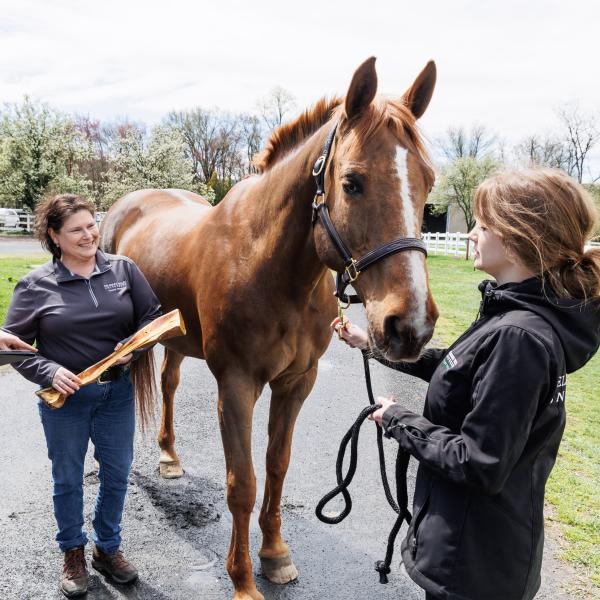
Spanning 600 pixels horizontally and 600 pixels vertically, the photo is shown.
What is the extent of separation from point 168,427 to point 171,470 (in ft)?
1.11

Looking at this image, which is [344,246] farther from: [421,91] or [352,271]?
[421,91]

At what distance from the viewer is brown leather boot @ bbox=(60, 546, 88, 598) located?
8.63ft

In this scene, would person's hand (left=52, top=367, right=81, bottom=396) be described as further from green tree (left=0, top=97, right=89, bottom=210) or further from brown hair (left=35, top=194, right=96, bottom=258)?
green tree (left=0, top=97, right=89, bottom=210)

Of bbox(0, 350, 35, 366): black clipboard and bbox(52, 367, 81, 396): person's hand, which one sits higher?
bbox(0, 350, 35, 366): black clipboard

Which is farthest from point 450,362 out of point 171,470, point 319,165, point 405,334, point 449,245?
point 449,245

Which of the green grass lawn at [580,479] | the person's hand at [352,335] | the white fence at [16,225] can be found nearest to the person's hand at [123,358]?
the person's hand at [352,335]

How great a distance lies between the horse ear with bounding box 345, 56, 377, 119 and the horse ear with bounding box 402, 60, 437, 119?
0.24 m

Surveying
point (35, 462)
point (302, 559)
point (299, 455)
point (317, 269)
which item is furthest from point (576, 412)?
point (35, 462)

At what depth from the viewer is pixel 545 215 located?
152 cm

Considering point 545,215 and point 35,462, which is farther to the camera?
point 35,462

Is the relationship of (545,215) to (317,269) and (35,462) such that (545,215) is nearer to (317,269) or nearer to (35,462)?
(317,269)

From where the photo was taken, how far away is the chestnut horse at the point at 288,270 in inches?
73.2

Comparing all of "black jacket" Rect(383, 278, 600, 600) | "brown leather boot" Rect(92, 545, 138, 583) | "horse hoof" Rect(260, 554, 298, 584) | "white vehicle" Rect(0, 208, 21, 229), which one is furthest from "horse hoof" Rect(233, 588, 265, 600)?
"white vehicle" Rect(0, 208, 21, 229)

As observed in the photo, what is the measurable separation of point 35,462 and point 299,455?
2.03 metres
